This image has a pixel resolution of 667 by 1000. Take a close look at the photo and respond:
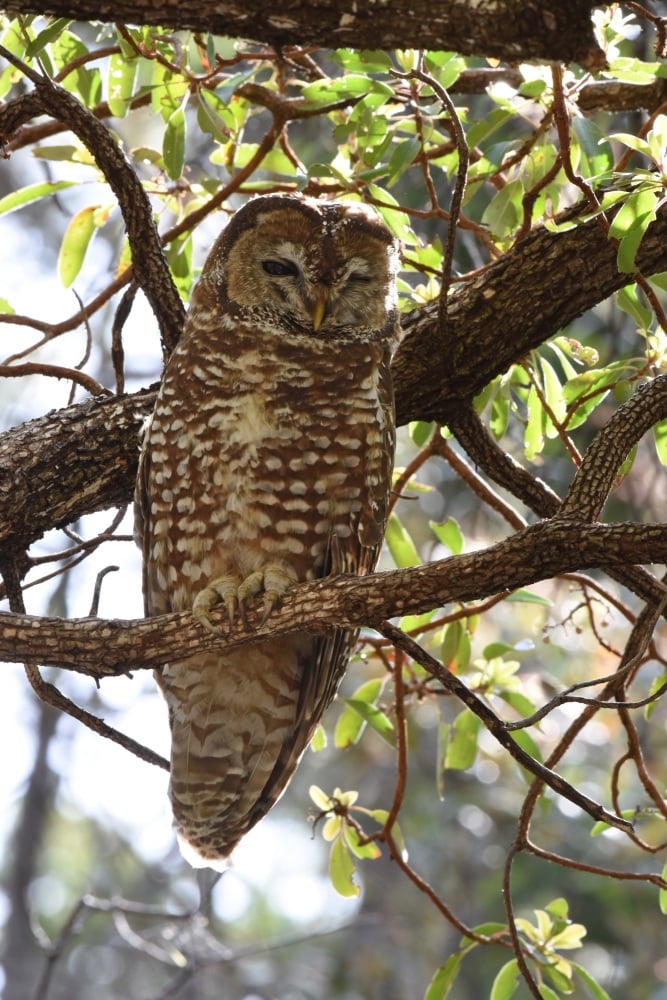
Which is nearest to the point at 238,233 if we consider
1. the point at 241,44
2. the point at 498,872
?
the point at 241,44

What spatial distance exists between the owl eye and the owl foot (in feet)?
2.91

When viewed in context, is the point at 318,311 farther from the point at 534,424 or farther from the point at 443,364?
the point at 534,424

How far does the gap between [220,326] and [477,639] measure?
554cm

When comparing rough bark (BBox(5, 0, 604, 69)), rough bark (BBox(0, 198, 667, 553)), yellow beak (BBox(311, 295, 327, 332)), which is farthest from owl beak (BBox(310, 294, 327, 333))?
rough bark (BBox(5, 0, 604, 69))

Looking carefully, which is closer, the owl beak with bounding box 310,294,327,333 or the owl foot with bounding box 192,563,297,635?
the owl foot with bounding box 192,563,297,635

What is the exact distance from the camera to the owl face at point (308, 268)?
3.42 metres

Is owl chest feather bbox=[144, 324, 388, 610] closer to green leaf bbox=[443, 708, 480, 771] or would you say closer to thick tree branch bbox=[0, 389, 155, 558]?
thick tree branch bbox=[0, 389, 155, 558]

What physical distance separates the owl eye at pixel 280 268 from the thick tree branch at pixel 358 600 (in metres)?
1.14

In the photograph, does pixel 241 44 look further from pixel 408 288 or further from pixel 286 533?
pixel 286 533

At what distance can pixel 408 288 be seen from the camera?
11.8 ft

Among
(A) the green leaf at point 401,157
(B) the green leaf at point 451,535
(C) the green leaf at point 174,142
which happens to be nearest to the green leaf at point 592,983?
(B) the green leaf at point 451,535

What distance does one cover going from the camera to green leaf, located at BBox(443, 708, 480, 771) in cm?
355

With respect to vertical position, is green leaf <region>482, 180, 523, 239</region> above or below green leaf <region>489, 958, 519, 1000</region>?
above

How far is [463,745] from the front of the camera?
358 centimetres
